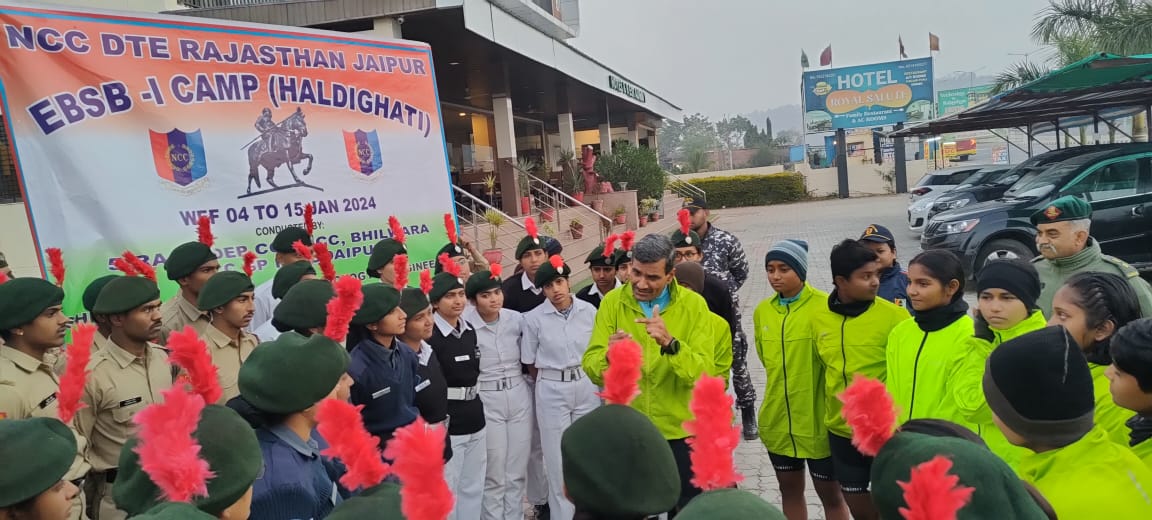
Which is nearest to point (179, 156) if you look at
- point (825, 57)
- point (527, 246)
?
point (527, 246)

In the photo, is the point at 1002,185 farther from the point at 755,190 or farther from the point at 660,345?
the point at 755,190

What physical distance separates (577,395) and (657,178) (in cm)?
1714

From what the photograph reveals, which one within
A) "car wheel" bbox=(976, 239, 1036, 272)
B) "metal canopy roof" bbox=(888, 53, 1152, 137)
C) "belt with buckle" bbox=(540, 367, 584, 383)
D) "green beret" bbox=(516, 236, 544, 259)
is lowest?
"car wheel" bbox=(976, 239, 1036, 272)

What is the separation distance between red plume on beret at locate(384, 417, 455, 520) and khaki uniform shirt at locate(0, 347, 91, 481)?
2102 millimetres

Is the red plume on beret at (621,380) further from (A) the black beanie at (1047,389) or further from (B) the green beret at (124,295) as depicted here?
(B) the green beret at (124,295)

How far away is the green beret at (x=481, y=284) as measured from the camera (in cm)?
411

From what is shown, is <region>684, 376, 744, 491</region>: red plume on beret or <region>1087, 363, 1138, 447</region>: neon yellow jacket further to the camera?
<region>1087, 363, 1138, 447</region>: neon yellow jacket

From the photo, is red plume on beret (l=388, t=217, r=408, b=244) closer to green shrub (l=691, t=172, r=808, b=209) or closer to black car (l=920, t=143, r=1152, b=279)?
black car (l=920, t=143, r=1152, b=279)

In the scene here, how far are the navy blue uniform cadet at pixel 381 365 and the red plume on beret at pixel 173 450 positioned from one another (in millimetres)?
1450

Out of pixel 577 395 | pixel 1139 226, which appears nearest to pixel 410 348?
pixel 577 395

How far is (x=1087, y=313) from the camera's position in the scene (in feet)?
8.63

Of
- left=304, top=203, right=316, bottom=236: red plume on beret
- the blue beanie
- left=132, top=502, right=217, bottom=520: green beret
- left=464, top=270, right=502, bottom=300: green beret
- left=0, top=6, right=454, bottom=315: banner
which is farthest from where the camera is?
left=304, top=203, right=316, bottom=236: red plume on beret

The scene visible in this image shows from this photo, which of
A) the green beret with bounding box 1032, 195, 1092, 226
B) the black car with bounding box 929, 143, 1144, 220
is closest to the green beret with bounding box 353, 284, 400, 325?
the green beret with bounding box 1032, 195, 1092, 226

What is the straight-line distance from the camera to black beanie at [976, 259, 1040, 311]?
271 centimetres
